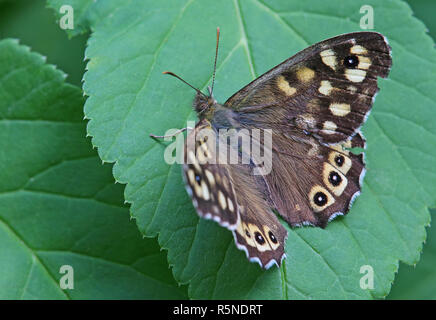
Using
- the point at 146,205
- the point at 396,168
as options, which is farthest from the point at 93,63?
the point at 396,168

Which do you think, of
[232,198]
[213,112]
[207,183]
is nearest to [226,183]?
[232,198]

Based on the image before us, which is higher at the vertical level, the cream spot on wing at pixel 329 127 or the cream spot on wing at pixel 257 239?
the cream spot on wing at pixel 329 127

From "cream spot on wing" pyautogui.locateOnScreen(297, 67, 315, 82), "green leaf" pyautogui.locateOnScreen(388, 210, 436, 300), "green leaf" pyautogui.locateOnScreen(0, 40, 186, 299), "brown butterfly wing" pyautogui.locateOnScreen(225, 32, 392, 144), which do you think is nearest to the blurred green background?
"green leaf" pyautogui.locateOnScreen(388, 210, 436, 300)

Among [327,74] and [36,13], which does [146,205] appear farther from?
[36,13]

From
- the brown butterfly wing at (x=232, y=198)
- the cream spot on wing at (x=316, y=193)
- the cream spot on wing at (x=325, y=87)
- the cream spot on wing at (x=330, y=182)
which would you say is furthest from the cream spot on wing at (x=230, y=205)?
the cream spot on wing at (x=325, y=87)

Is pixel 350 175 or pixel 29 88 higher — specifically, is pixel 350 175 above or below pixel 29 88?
below

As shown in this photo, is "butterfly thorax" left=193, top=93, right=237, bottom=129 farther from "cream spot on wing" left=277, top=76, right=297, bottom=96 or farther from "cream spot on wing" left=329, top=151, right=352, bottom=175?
"cream spot on wing" left=329, top=151, right=352, bottom=175

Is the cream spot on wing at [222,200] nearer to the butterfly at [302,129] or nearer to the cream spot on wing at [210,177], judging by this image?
the cream spot on wing at [210,177]
